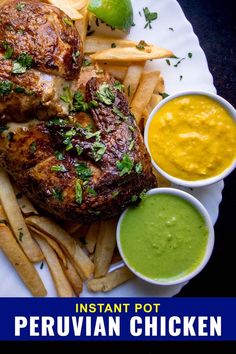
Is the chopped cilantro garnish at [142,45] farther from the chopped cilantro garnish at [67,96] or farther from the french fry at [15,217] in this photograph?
the french fry at [15,217]

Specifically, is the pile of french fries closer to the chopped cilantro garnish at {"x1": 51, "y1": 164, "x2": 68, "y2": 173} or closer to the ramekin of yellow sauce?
the ramekin of yellow sauce

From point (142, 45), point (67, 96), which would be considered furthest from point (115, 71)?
point (67, 96)

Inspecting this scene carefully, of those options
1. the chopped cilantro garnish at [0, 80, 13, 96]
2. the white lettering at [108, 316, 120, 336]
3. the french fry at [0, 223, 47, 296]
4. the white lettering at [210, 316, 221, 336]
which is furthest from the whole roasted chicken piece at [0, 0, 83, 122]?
the white lettering at [210, 316, 221, 336]

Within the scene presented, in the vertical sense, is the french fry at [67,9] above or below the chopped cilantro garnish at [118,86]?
above

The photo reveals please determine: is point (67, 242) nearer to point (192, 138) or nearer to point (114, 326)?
point (114, 326)

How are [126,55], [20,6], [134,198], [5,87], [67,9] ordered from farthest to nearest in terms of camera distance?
Answer: [126,55], [67,9], [134,198], [20,6], [5,87]

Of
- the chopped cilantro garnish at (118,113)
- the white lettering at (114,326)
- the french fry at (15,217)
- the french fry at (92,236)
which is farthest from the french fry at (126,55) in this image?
the white lettering at (114,326)

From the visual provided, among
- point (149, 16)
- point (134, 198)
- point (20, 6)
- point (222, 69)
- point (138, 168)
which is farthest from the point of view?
point (222, 69)
